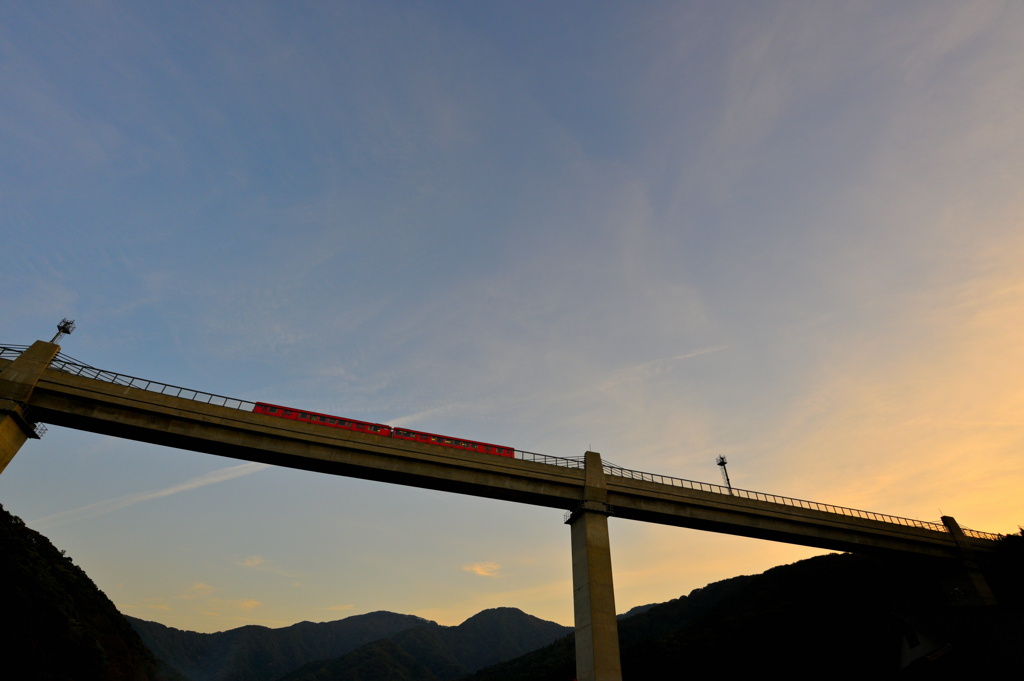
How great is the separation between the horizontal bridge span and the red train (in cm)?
53

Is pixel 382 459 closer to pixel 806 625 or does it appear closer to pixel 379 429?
pixel 379 429

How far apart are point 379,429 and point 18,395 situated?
22.8 metres

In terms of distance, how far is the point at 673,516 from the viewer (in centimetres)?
4303

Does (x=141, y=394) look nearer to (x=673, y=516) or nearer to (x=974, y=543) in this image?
(x=673, y=516)

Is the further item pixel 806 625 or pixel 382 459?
pixel 806 625

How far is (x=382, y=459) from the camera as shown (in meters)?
37.2

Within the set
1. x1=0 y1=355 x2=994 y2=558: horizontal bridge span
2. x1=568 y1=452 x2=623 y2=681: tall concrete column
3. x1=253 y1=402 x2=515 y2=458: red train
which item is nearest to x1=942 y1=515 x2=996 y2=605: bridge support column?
x1=0 y1=355 x2=994 y2=558: horizontal bridge span

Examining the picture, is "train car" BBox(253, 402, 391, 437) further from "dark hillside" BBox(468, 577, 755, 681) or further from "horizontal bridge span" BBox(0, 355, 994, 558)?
"dark hillside" BBox(468, 577, 755, 681)

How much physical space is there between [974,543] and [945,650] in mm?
37761

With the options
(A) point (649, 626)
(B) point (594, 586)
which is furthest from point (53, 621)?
(A) point (649, 626)

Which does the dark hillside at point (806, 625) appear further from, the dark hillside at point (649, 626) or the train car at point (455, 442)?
the train car at point (455, 442)

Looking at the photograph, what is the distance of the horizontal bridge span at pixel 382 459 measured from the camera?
3384cm

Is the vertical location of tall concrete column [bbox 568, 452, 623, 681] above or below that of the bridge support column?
below

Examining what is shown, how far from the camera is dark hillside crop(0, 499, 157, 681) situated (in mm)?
46844
